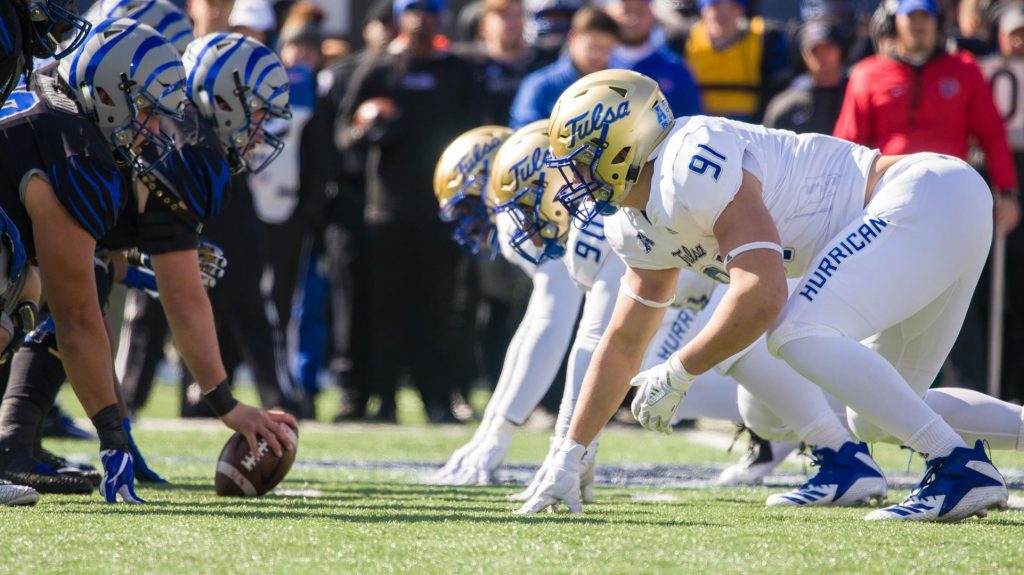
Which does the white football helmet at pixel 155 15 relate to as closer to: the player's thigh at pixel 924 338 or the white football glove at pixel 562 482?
the white football glove at pixel 562 482

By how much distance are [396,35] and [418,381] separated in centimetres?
246

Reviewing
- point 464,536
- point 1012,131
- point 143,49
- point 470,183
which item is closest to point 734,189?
point 464,536

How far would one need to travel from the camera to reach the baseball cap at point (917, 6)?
721 centimetres

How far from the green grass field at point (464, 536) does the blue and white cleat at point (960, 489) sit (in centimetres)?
6

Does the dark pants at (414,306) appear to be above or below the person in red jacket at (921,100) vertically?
below

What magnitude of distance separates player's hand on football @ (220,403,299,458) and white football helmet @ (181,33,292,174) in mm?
967

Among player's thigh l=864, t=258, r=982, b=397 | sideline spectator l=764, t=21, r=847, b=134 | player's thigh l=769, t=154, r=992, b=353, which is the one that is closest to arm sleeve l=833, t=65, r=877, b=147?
sideline spectator l=764, t=21, r=847, b=134

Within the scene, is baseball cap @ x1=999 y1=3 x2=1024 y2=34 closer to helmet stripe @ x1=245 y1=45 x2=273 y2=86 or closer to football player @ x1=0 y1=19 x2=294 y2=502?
helmet stripe @ x1=245 y1=45 x2=273 y2=86

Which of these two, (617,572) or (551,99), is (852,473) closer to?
(617,572)

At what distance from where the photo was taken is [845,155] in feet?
13.7

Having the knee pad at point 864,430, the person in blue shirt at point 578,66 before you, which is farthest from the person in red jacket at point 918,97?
the knee pad at point 864,430

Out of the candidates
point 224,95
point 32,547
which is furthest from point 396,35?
point 32,547

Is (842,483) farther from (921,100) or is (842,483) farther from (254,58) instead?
(921,100)

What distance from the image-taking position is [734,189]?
379cm
